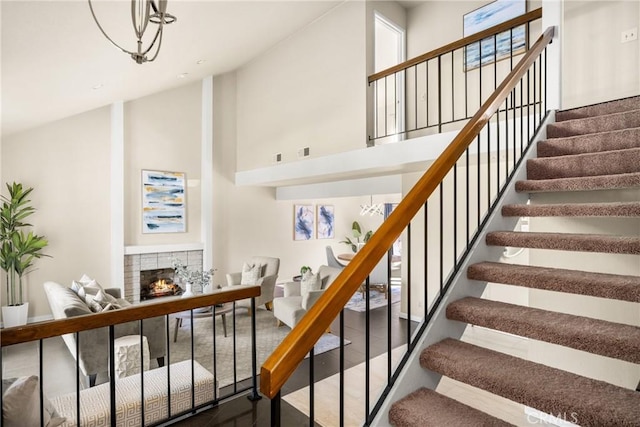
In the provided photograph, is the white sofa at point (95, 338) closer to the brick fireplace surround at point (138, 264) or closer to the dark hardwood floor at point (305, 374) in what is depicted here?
the dark hardwood floor at point (305, 374)

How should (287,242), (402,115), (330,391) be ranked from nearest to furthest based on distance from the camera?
(330,391) → (402,115) → (287,242)

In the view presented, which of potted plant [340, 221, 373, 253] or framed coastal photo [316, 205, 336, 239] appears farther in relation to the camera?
potted plant [340, 221, 373, 253]

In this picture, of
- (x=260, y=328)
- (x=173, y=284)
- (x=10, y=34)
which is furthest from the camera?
(x=173, y=284)

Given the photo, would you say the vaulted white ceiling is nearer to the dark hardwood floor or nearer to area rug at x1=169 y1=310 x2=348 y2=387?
the dark hardwood floor

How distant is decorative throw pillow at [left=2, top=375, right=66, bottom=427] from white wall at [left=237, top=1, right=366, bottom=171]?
167 inches

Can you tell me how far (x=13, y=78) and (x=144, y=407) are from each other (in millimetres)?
3333

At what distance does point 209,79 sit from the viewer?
288 inches

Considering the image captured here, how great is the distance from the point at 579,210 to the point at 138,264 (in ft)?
21.4

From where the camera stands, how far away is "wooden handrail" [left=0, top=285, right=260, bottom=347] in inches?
62.1

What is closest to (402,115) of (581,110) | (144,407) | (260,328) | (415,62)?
(415,62)

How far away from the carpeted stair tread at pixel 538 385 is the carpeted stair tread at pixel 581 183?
47.1 inches

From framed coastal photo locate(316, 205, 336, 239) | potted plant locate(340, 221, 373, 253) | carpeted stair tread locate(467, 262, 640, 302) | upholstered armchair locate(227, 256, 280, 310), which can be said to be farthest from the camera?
potted plant locate(340, 221, 373, 253)

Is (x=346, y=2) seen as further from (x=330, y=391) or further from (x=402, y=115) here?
(x=330, y=391)

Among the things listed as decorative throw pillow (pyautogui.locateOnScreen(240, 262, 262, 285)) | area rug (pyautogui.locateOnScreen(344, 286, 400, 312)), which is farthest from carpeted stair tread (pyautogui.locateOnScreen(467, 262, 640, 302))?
decorative throw pillow (pyautogui.locateOnScreen(240, 262, 262, 285))
